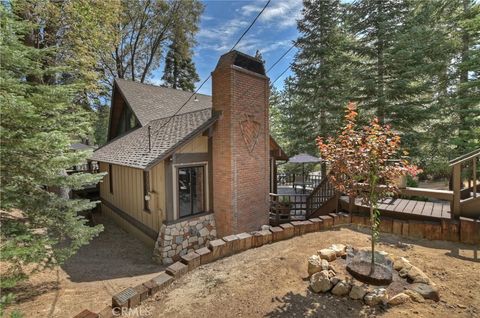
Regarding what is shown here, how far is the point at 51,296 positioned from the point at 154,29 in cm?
2461

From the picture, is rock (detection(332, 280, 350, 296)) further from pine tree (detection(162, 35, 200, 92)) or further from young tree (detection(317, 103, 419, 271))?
pine tree (detection(162, 35, 200, 92))

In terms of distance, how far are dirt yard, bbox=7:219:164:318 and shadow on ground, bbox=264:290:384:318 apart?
3184 mm

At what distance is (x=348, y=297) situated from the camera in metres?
3.12

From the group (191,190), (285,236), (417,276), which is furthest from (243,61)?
(417,276)

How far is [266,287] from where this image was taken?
136 inches

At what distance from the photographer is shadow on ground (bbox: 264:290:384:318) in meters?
2.82

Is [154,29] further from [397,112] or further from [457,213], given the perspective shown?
[457,213]

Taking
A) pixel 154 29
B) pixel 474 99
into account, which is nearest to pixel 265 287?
pixel 474 99

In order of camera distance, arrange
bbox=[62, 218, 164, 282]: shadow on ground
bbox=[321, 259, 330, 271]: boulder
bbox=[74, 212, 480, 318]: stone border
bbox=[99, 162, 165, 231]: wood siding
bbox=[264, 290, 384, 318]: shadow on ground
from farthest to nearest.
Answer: bbox=[99, 162, 165, 231]: wood siding → bbox=[62, 218, 164, 282]: shadow on ground → bbox=[74, 212, 480, 318]: stone border → bbox=[321, 259, 330, 271]: boulder → bbox=[264, 290, 384, 318]: shadow on ground

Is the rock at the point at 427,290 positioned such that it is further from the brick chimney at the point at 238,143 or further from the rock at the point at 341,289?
the brick chimney at the point at 238,143

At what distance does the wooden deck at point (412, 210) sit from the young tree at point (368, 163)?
2469 millimetres

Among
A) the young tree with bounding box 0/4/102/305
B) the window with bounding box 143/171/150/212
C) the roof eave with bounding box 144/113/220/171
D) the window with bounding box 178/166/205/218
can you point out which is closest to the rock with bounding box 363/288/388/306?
the young tree with bounding box 0/4/102/305

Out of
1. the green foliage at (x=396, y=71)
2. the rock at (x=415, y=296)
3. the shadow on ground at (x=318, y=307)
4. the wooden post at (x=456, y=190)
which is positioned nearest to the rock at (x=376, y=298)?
the shadow on ground at (x=318, y=307)

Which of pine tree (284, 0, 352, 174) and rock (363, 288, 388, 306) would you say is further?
pine tree (284, 0, 352, 174)
